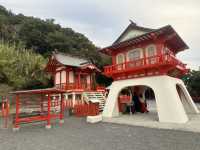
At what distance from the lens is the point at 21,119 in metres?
9.99

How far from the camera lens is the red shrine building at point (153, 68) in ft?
34.5

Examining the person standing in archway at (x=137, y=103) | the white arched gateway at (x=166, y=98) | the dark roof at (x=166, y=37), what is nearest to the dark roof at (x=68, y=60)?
the dark roof at (x=166, y=37)

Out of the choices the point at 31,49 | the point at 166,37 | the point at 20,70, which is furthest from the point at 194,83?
the point at 31,49

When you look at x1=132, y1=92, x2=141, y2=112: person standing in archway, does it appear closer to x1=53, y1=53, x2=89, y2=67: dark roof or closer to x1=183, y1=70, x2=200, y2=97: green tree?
x1=53, y1=53, x2=89, y2=67: dark roof

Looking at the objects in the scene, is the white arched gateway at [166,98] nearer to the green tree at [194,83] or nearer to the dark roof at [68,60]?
the dark roof at [68,60]

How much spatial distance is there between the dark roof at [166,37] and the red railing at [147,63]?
4.78ft

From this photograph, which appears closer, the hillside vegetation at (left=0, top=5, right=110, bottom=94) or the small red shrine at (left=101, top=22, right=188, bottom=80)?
the small red shrine at (left=101, top=22, right=188, bottom=80)

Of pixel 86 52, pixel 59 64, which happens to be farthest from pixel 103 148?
pixel 86 52

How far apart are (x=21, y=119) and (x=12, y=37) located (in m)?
34.5

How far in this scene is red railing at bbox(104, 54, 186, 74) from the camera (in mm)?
10728

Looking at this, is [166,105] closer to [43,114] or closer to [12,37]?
[43,114]

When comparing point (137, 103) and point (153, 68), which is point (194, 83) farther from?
point (153, 68)

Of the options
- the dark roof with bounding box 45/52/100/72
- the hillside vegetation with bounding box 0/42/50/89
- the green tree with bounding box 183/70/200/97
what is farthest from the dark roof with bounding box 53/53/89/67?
the green tree with bounding box 183/70/200/97

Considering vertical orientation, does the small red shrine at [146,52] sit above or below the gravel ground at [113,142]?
above
